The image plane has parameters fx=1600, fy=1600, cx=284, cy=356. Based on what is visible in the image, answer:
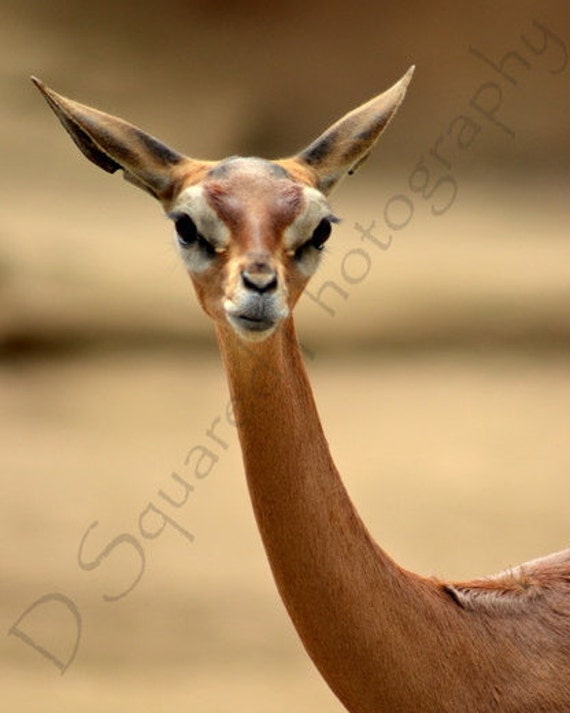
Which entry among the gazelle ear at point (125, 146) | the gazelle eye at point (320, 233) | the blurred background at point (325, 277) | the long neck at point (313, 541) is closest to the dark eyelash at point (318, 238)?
the gazelle eye at point (320, 233)

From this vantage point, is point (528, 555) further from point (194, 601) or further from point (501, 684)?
point (501, 684)

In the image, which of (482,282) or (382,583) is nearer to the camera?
(382,583)

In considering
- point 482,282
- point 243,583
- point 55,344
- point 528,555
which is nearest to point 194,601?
point 243,583

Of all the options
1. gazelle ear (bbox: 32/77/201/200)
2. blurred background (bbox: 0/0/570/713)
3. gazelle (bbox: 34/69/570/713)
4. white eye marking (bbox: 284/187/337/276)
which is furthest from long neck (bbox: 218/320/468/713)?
blurred background (bbox: 0/0/570/713)

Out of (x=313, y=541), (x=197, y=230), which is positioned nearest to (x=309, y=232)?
(x=197, y=230)

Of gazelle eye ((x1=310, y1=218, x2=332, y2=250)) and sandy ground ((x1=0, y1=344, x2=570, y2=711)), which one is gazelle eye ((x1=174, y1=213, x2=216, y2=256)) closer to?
gazelle eye ((x1=310, y1=218, x2=332, y2=250))

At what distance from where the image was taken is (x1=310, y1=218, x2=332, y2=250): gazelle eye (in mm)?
2410

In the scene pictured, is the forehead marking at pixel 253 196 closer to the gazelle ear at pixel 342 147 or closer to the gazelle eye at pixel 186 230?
the gazelle eye at pixel 186 230

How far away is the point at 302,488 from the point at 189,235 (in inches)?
16.3

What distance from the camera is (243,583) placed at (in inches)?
199

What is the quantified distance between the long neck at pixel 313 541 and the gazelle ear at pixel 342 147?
1.01ft

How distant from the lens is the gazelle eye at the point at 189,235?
2.37 metres

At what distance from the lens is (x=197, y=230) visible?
237 cm

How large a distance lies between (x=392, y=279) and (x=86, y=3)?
1.56m
